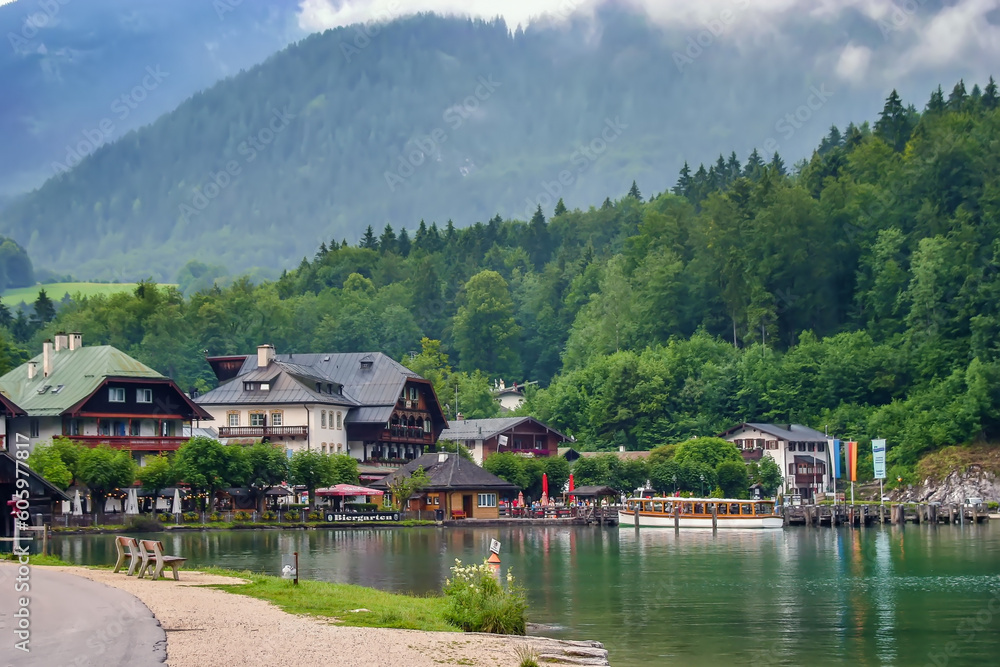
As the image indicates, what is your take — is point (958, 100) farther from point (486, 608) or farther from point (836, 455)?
point (486, 608)

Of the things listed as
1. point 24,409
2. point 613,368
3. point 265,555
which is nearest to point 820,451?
point 613,368

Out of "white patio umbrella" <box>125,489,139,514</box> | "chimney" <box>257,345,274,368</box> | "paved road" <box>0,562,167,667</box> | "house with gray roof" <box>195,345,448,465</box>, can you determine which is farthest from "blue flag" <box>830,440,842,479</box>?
"paved road" <box>0,562,167,667</box>

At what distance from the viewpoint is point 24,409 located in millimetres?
82625

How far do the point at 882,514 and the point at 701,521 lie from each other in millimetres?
15156

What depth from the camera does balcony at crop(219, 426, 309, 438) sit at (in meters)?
98.8

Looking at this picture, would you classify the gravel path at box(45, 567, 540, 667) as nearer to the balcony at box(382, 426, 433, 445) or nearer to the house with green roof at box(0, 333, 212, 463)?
the house with green roof at box(0, 333, 212, 463)

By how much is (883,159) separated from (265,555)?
112874mm

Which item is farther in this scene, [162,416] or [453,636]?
[162,416]

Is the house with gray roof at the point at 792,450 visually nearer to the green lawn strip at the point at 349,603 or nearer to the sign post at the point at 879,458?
the sign post at the point at 879,458

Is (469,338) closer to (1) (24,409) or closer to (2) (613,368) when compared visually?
(2) (613,368)

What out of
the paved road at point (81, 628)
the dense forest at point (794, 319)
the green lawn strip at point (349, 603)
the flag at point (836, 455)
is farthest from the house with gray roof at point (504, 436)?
the paved road at point (81, 628)

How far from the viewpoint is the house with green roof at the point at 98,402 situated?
268 feet

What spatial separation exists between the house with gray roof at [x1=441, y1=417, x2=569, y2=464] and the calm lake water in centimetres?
3485

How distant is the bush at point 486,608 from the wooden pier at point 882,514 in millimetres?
65804
